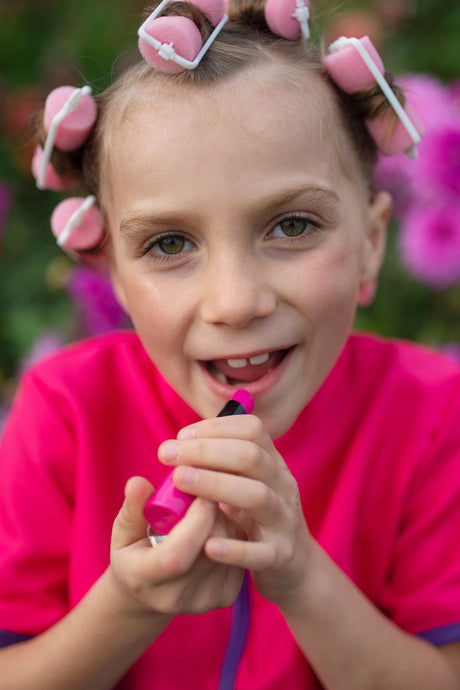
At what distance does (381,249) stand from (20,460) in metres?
0.66

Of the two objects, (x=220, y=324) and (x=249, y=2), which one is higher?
(x=249, y=2)

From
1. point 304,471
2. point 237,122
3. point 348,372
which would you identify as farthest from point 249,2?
point 304,471

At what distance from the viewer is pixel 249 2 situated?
1.19 m

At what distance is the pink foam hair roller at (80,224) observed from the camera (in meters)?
1.21

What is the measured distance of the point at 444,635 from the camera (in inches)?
45.8

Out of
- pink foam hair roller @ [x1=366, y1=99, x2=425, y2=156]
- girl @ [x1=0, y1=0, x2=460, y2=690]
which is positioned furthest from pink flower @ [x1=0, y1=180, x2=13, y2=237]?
pink foam hair roller @ [x1=366, y1=99, x2=425, y2=156]

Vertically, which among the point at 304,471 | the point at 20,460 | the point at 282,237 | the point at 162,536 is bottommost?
the point at 304,471

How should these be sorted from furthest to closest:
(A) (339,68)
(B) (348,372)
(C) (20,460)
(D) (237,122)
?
(B) (348,372), (C) (20,460), (A) (339,68), (D) (237,122)

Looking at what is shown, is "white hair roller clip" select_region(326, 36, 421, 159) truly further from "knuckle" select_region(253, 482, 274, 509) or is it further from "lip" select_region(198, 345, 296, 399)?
"knuckle" select_region(253, 482, 274, 509)

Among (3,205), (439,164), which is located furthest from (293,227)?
(3,205)

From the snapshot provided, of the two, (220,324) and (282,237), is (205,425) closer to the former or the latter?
(220,324)

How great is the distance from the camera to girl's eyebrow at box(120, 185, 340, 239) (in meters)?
0.99

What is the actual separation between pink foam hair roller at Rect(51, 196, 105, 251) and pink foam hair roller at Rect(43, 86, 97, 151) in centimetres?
10

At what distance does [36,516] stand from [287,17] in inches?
32.5
